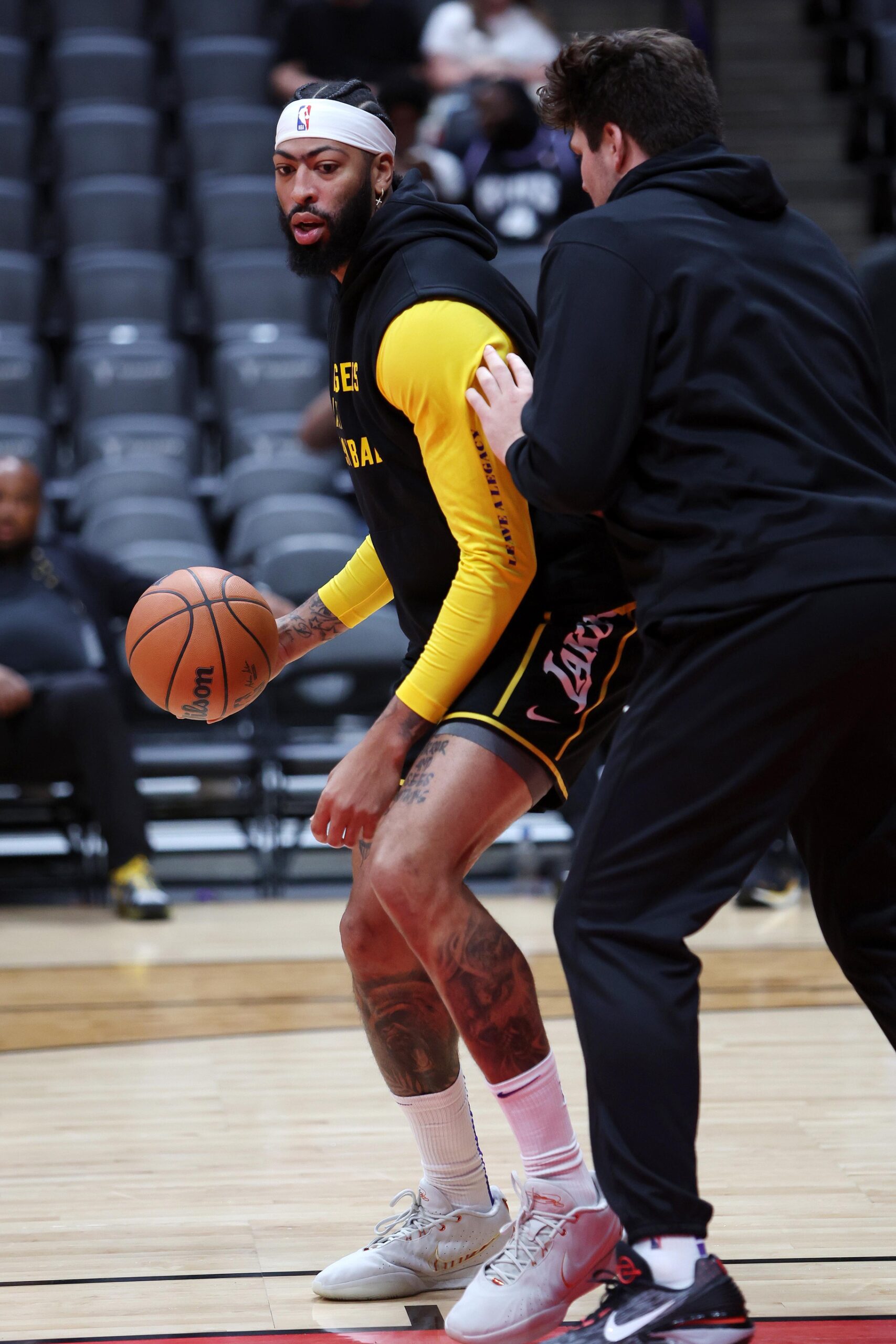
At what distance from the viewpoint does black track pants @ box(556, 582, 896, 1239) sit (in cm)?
221

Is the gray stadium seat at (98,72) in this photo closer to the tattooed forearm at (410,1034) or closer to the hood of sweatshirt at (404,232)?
the hood of sweatshirt at (404,232)

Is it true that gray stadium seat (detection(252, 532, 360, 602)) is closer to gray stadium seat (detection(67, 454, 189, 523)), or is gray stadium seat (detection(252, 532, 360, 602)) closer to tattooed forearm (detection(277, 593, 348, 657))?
gray stadium seat (detection(67, 454, 189, 523))

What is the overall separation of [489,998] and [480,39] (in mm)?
7970

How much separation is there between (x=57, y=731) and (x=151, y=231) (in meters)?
4.27

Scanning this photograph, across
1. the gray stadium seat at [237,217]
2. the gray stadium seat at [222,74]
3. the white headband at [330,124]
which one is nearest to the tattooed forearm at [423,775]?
the white headband at [330,124]

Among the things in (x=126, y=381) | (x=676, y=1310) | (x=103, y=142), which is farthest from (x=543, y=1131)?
(x=103, y=142)

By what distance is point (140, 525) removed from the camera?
24.0 feet

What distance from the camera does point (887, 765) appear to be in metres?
2.40

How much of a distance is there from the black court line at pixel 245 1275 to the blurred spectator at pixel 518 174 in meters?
6.10

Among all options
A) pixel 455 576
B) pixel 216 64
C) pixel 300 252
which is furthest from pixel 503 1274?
pixel 216 64

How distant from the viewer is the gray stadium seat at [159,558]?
691 cm

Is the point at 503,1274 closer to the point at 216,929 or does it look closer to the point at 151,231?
the point at 216,929

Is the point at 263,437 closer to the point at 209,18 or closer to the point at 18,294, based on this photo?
the point at 18,294

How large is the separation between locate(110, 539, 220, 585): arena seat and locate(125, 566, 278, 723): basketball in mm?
3782
